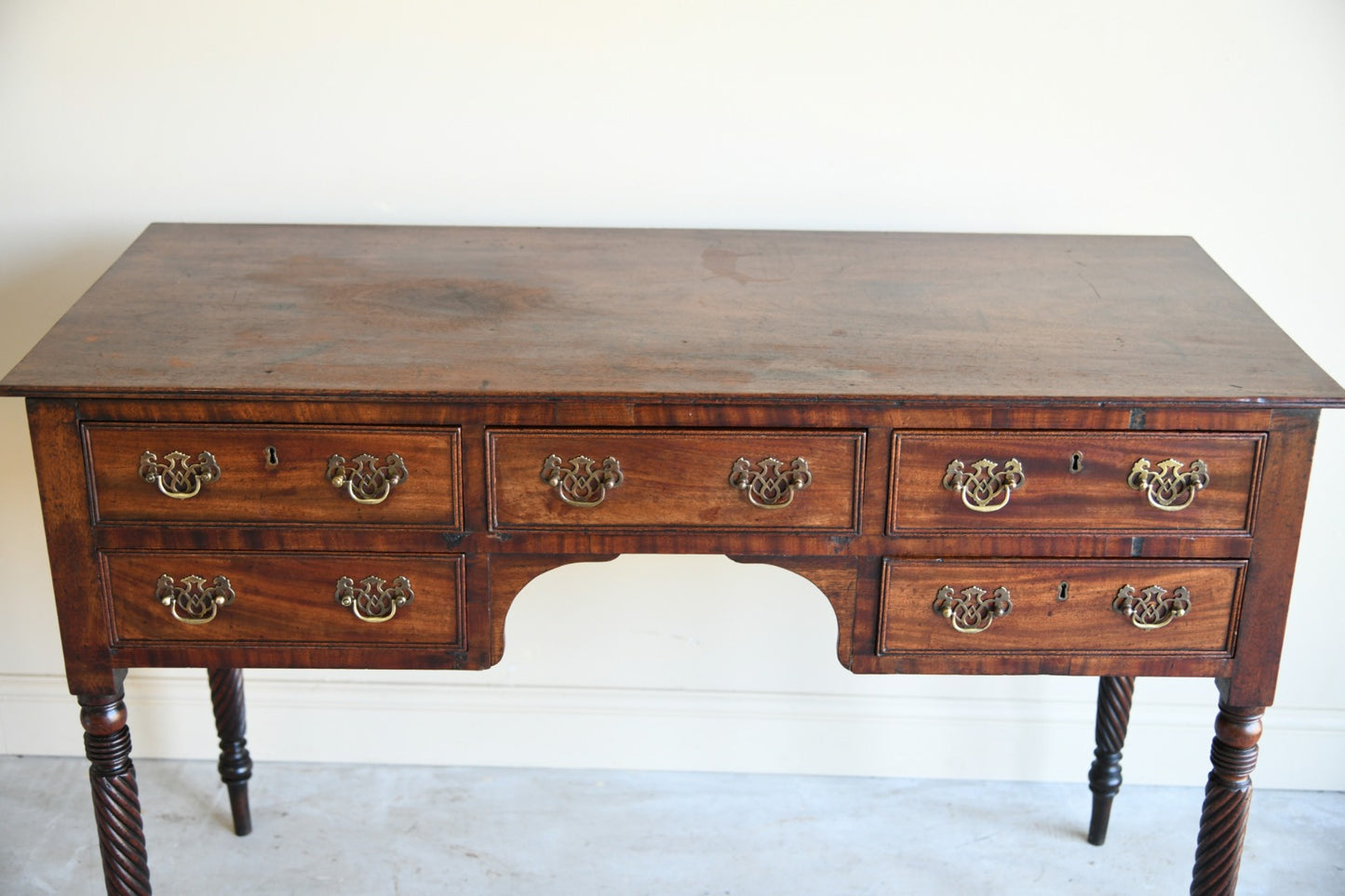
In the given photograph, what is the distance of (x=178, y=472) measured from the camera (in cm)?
172

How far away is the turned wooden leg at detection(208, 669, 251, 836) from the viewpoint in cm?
241

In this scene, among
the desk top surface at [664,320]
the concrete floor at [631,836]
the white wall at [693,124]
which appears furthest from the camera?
the concrete floor at [631,836]

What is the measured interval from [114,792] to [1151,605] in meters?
1.40

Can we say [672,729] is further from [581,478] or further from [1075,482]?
[1075,482]

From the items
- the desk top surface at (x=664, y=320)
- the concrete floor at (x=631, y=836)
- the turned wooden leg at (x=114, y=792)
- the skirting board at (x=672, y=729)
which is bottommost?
the concrete floor at (x=631, y=836)

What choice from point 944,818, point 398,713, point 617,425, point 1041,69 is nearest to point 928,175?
point 1041,69

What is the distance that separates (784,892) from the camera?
2361mm

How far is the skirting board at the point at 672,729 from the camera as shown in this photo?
2627 mm

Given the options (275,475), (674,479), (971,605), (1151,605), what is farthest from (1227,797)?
(275,475)

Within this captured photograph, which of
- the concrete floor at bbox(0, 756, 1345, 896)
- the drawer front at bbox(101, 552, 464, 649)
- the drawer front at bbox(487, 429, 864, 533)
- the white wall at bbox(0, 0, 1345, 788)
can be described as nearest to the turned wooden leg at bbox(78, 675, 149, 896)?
the drawer front at bbox(101, 552, 464, 649)

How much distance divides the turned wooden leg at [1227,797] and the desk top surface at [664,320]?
0.47 meters

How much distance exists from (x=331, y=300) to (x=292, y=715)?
41.7 inches

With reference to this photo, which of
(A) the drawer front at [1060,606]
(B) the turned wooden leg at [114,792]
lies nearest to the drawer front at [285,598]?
(B) the turned wooden leg at [114,792]

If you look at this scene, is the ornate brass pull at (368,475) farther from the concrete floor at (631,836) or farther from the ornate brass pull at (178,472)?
the concrete floor at (631,836)
